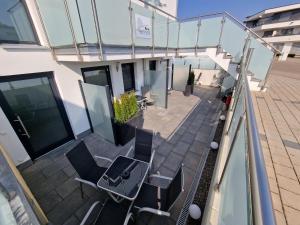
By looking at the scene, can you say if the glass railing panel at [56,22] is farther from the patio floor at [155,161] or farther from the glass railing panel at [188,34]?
the glass railing panel at [188,34]

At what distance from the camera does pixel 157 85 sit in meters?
6.07

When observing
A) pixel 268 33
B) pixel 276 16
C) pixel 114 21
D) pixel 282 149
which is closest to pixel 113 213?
pixel 282 149

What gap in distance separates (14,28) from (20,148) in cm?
267

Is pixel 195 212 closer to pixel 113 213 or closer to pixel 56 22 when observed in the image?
pixel 113 213

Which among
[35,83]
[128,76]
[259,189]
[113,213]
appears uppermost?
[259,189]

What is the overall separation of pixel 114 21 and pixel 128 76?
2.96m

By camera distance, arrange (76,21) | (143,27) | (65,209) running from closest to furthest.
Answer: (65,209)
(76,21)
(143,27)

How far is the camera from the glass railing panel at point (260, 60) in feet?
14.2

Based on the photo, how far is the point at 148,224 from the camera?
2186 millimetres

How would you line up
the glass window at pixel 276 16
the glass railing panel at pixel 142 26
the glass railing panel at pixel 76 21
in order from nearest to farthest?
the glass railing panel at pixel 76 21
the glass railing panel at pixel 142 26
the glass window at pixel 276 16

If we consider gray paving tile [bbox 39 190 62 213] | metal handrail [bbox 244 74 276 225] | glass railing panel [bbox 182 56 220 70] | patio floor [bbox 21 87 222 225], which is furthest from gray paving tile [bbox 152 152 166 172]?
glass railing panel [bbox 182 56 220 70]

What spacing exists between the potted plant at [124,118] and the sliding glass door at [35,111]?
1.53 meters

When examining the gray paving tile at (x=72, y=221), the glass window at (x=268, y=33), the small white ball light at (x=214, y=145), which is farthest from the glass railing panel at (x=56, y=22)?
the glass window at (x=268, y=33)

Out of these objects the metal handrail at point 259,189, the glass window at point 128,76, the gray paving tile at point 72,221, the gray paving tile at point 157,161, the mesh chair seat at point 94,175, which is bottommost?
the gray paving tile at point 72,221
